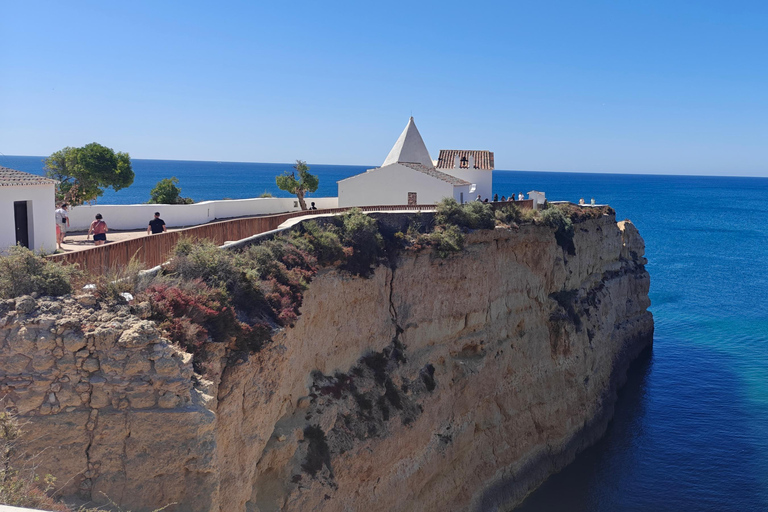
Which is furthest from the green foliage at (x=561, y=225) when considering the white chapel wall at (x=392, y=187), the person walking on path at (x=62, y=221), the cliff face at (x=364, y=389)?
the person walking on path at (x=62, y=221)

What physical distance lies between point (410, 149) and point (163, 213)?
16.7 meters

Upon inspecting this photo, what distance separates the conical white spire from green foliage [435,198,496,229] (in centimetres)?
1130

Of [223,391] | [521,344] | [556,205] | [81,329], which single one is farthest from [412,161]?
[81,329]

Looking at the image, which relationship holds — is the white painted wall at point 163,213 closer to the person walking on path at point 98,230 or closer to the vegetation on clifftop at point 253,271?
the person walking on path at point 98,230

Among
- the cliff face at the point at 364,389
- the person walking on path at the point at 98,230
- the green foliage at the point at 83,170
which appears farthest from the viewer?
the green foliage at the point at 83,170

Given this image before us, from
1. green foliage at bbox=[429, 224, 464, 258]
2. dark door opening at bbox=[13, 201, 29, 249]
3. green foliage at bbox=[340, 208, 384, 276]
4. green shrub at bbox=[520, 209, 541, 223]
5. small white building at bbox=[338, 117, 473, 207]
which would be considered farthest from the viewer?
small white building at bbox=[338, 117, 473, 207]

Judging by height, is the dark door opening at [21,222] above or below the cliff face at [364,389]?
above

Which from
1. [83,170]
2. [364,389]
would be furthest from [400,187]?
[83,170]

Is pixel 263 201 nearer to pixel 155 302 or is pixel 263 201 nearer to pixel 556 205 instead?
pixel 556 205

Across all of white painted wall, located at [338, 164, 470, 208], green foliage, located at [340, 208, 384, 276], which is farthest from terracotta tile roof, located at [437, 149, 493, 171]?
green foliage, located at [340, 208, 384, 276]

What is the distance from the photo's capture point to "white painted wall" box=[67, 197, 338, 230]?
973 inches

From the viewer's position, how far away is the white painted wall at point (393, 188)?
106 ft

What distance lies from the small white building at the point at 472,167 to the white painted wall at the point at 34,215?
25.0m

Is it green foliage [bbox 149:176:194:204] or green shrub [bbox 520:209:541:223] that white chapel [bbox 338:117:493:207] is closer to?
green shrub [bbox 520:209:541:223]
